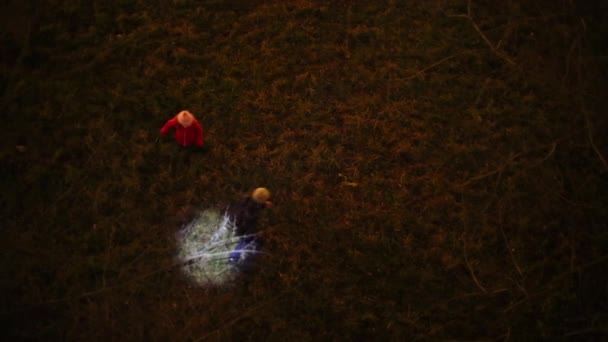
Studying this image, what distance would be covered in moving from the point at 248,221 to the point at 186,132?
1038 mm

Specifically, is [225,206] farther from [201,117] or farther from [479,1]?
[479,1]

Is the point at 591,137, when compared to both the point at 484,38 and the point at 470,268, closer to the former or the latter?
the point at 484,38

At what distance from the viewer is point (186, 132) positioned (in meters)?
4.81

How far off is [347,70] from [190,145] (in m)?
1.97

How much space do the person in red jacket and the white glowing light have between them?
2.34 ft

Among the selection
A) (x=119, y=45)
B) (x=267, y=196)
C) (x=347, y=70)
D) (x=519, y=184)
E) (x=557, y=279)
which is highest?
(x=119, y=45)

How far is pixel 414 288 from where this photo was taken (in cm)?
435

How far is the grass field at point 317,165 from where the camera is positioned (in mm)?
4230

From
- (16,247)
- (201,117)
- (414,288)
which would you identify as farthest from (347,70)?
(16,247)

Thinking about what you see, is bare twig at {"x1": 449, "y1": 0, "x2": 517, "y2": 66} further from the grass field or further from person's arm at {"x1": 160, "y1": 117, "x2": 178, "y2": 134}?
person's arm at {"x1": 160, "y1": 117, "x2": 178, "y2": 134}

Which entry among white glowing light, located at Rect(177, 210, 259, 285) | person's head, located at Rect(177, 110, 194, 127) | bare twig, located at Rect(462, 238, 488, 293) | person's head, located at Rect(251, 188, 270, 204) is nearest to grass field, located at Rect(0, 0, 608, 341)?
bare twig, located at Rect(462, 238, 488, 293)

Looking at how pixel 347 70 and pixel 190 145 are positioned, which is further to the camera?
pixel 347 70

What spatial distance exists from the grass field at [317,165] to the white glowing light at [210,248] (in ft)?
0.40

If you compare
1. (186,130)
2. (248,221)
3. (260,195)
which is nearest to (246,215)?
(248,221)
